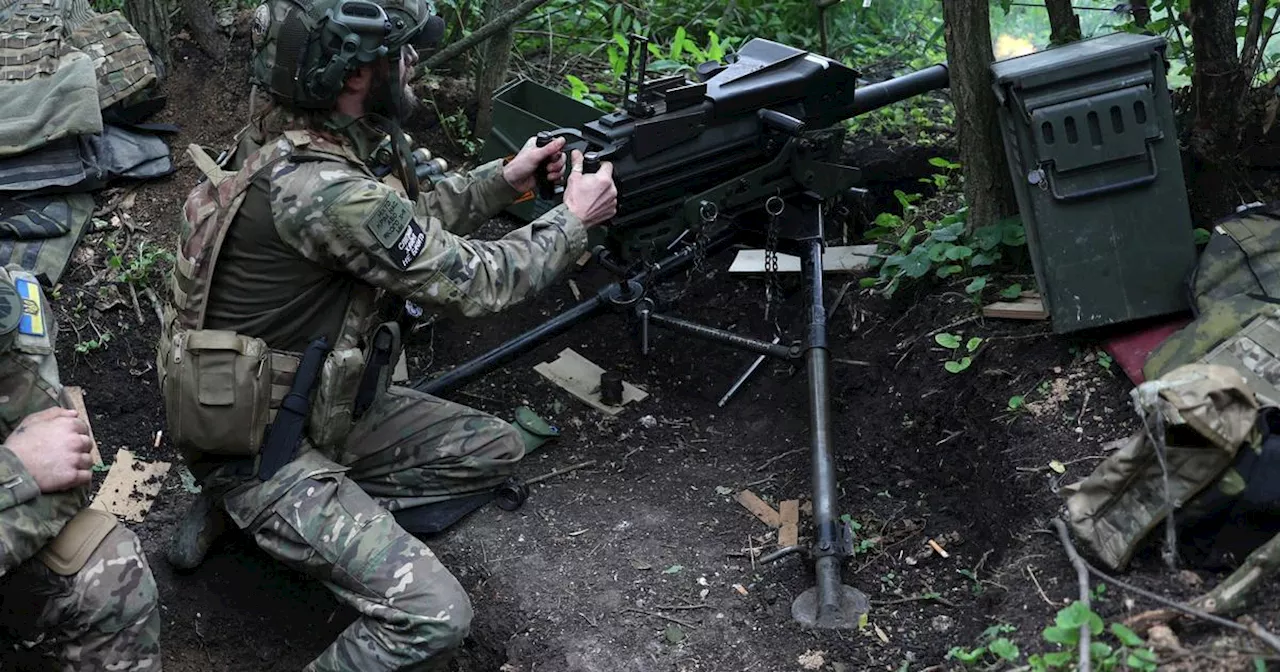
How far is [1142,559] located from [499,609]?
1.98 m

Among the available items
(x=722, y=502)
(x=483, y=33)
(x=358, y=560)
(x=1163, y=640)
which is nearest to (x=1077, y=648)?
(x=1163, y=640)

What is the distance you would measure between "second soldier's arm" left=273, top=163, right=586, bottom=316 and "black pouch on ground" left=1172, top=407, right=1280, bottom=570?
6.64ft

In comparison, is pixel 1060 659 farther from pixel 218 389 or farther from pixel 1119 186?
pixel 218 389

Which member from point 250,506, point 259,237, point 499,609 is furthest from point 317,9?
point 499,609

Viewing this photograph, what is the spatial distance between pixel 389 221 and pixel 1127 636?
89.1 inches

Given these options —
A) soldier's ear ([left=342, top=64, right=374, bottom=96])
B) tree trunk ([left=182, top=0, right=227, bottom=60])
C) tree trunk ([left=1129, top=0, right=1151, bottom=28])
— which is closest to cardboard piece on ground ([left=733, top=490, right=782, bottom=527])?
soldier's ear ([left=342, top=64, right=374, bottom=96])

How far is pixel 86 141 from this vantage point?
222 inches

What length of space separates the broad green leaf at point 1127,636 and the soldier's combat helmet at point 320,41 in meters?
2.53

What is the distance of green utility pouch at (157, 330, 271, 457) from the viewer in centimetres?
380

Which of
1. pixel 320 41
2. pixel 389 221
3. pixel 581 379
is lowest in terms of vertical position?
pixel 581 379

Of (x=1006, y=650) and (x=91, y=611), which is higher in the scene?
(x=1006, y=650)

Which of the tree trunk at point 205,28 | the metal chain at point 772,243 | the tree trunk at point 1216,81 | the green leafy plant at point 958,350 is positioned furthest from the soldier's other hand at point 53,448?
the tree trunk at point 1216,81

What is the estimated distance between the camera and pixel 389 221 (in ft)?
12.1

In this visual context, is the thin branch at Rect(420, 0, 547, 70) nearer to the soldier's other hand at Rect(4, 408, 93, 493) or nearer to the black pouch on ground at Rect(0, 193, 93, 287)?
the black pouch on ground at Rect(0, 193, 93, 287)
